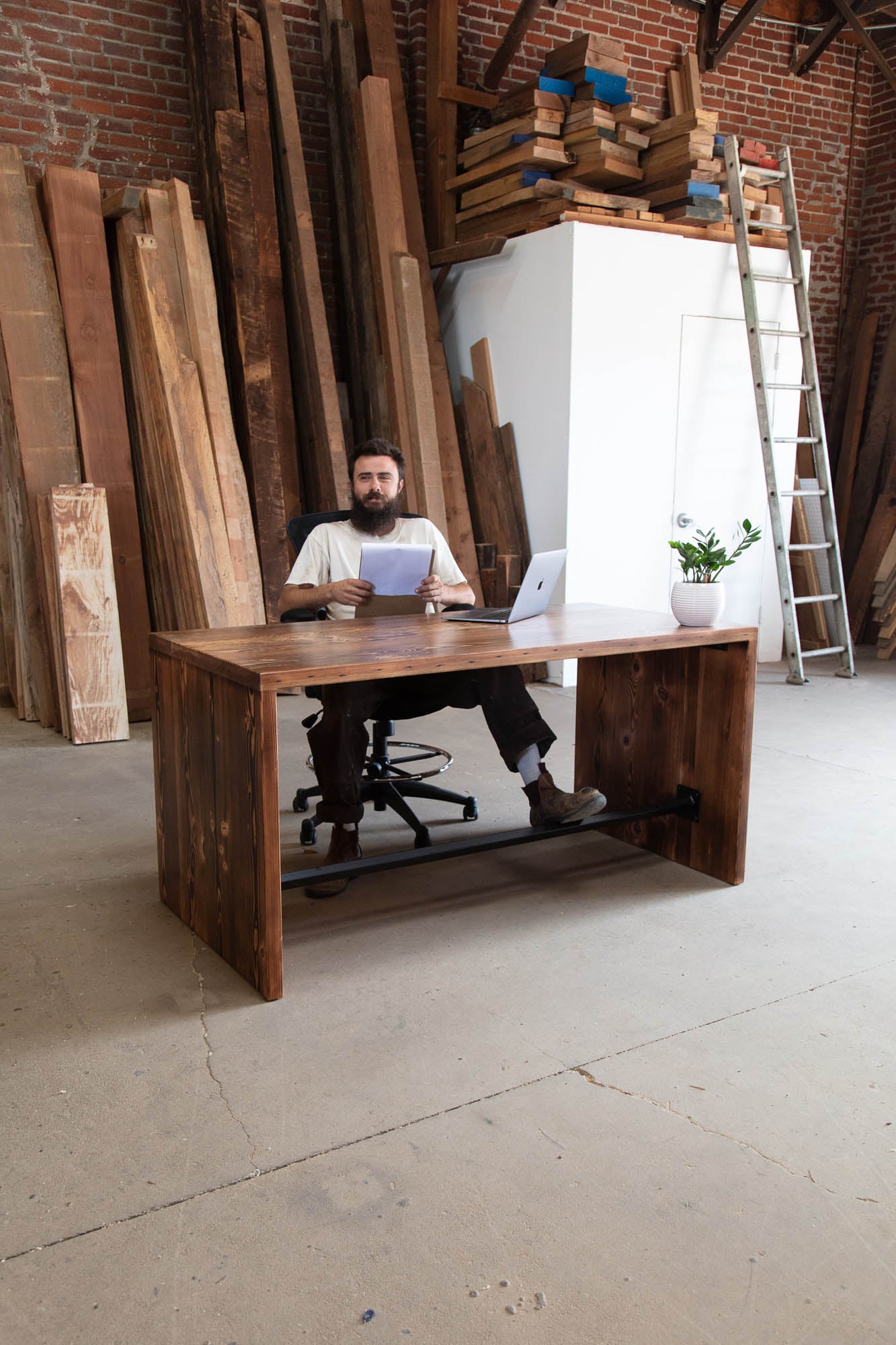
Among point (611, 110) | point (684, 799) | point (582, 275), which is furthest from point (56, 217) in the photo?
point (684, 799)

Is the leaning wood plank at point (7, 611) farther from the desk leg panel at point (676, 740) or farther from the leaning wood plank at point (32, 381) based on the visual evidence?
the desk leg panel at point (676, 740)

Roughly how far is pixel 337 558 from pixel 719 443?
3.40 metres

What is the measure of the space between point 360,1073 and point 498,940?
0.69m

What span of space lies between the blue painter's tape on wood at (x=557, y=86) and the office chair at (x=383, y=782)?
10.8 ft

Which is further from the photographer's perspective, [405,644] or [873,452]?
[873,452]

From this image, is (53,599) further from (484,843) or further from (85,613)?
(484,843)

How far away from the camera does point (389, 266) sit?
589 cm

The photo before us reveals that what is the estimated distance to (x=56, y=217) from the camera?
4988 mm

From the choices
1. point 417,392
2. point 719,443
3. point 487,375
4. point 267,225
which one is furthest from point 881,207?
point 267,225

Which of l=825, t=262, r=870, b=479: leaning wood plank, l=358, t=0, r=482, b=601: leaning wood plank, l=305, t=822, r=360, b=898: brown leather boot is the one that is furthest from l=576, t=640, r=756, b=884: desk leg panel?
l=825, t=262, r=870, b=479: leaning wood plank

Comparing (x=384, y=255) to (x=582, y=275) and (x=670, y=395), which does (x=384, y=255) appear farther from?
(x=670, y=395)

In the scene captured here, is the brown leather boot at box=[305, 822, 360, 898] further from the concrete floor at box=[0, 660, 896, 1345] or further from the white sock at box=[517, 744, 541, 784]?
the white sock at box=[517, 744, 541, 784]

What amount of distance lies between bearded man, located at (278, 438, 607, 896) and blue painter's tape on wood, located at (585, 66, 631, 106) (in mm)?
3298

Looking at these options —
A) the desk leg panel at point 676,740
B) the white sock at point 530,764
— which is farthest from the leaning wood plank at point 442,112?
the white sock at point 530,764
